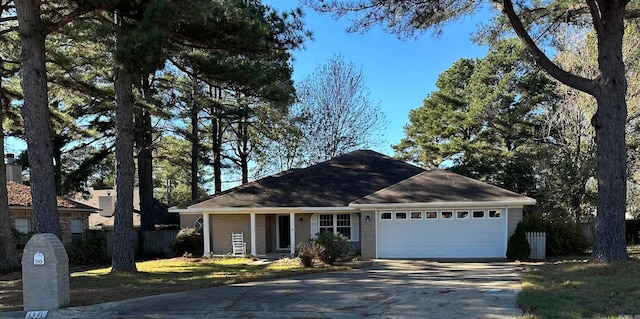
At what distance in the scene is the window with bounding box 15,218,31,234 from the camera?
20.8 metres

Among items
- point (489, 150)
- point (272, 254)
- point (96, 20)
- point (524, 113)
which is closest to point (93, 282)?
point (96, 20)

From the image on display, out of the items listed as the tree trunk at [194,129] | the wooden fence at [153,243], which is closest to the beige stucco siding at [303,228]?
the wooden fence at [153,243]

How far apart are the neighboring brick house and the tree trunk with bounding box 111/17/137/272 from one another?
871 centimetres

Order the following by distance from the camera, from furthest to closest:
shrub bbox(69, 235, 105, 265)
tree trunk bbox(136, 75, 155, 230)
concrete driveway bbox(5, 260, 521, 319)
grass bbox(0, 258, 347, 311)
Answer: tree trunk bbox(136, 75, 155, 230), shrub bbox(69, 235, 105, 265), grass bbox(0, 258, 347, 311), concrete driveway bbox(5, 260, 521, 319)

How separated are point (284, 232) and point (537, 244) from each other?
10.5 m

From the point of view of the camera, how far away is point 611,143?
12273 millimetres

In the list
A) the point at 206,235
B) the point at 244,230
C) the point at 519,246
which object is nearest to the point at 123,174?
the point at 206,235

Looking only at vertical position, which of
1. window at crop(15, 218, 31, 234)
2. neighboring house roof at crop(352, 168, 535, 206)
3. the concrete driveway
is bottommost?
the concrete driveway

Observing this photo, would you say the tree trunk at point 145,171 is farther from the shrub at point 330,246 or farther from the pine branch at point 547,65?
the pine branch at point 547,65

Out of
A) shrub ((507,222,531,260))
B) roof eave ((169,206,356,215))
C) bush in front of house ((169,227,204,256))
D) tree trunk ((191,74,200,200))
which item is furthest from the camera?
tree trunk ((191,74,200,200))

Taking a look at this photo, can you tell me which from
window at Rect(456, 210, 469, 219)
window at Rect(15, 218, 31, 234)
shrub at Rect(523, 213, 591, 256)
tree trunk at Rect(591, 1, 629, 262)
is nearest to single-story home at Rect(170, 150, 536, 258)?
window at Rect(456, 210, 469, 219)

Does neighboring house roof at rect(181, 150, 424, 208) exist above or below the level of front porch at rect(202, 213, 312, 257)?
above

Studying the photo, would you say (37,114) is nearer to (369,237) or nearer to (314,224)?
(314,224)

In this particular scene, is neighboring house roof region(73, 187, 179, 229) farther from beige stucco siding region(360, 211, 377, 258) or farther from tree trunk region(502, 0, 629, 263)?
tree trunk region(502, 0, 629, 263)
